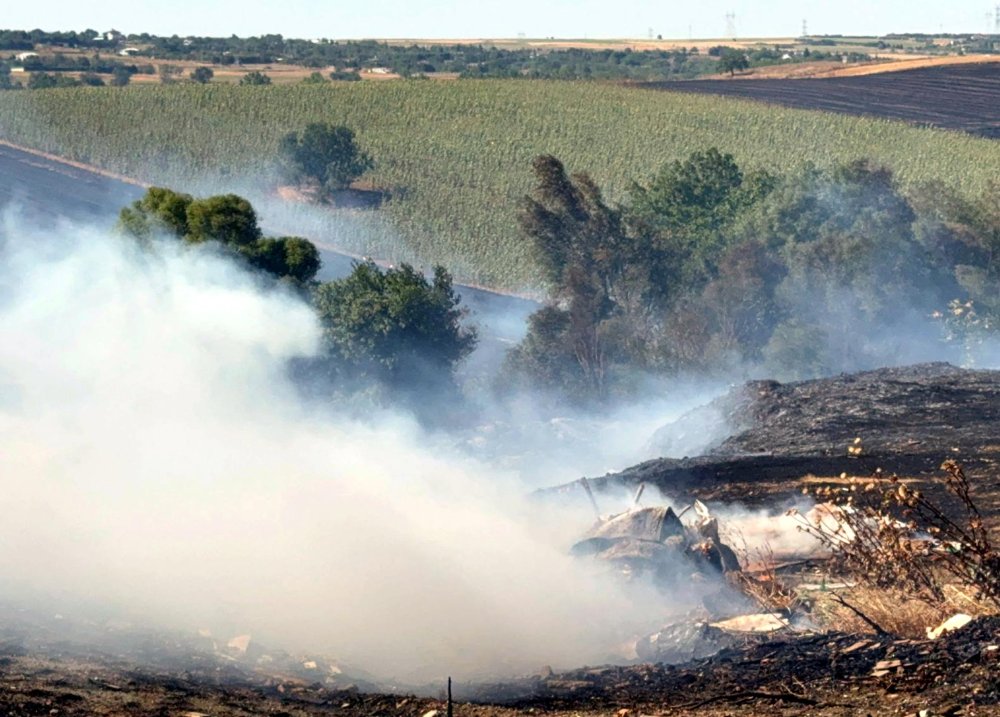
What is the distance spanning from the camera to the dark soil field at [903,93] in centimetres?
8556

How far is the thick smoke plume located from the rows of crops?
1649 inches

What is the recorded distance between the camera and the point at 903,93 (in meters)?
97.8

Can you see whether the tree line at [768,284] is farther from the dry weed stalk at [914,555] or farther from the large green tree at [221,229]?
the dry weed stalk at [914,555]

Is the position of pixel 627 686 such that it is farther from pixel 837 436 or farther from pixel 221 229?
pixel 221 229

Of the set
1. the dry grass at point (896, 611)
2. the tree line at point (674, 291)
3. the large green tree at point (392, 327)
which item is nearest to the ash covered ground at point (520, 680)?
the dry grass at point (896, 611)

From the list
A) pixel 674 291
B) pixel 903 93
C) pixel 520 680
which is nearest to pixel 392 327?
pixel 674 291

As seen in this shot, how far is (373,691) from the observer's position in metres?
11.4

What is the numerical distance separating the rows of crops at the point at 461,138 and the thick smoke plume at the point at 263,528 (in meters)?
41.9

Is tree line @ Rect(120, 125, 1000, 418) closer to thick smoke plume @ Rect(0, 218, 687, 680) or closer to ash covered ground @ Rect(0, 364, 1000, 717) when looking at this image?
thick smoke plume @ Rect(0, 218, 687, 680)

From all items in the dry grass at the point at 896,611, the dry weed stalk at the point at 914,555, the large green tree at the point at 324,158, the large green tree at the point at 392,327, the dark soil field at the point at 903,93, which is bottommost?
the dry grass at the point at 896,611

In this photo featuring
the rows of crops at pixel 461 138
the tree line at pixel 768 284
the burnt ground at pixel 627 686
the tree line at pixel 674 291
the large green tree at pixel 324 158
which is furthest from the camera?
the large green tree at pixel 324 158

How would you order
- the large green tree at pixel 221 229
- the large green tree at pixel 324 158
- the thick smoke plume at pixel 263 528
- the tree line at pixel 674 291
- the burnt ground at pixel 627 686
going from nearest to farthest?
the burnt ground at pixel 627 686, the thick smoke plume at pixel 263 528, the large green tree at pixel 221 229, the tree line at pixel 674 291, the large green tree at pixel 324 158

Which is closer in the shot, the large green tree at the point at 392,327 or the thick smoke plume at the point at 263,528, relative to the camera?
the thick smoke plume at the point at 263,528

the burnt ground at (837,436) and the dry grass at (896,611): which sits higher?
the burnt ground at (837,436)
